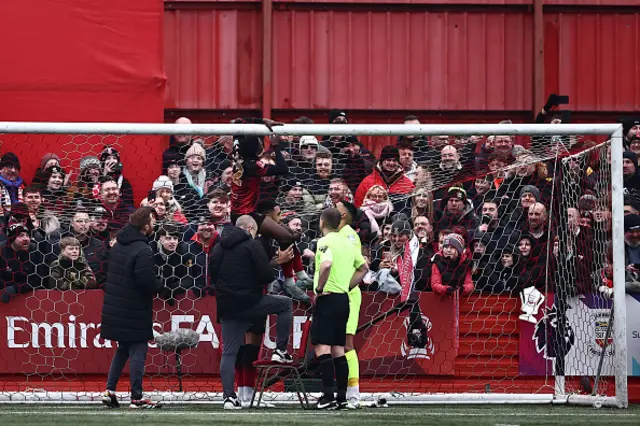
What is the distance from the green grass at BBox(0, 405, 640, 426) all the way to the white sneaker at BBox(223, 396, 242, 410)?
0.09m

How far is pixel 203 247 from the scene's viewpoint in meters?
13.3

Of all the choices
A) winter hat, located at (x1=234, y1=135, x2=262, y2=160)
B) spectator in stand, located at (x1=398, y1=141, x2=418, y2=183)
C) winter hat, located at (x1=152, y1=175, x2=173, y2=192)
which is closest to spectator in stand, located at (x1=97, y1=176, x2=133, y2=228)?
winter hat, located at (x1=152, y1=175, x2=173, y2=192)

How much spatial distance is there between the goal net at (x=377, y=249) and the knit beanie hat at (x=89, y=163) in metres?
0.02

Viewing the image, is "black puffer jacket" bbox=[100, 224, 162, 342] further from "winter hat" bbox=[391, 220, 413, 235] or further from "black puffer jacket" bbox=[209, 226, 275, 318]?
"winter hat" bbox=[391, 220, 413, 235]

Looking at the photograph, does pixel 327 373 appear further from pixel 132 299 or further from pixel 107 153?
pixel 107 153

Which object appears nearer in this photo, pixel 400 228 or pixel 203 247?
pixel 203 247

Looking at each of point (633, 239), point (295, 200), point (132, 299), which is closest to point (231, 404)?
point (132, 299)

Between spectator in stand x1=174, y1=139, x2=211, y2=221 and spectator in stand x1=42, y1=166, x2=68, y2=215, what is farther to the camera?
spectator in stand x1=174, y1=139, x2=211, y2=221

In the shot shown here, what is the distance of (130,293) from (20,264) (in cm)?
180

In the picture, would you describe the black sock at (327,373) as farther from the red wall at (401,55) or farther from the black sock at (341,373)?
the red wall at (401,55)

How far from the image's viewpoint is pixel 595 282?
13.2 m

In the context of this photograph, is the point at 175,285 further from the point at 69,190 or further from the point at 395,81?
the point at 395,81

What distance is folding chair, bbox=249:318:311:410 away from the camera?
39.5 feet

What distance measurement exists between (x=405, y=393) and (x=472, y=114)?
6.90 m
